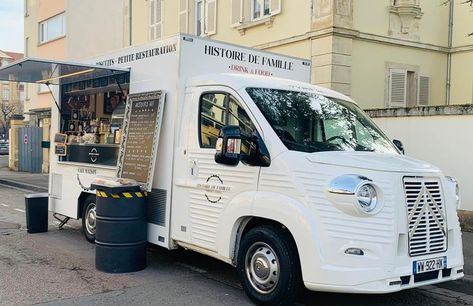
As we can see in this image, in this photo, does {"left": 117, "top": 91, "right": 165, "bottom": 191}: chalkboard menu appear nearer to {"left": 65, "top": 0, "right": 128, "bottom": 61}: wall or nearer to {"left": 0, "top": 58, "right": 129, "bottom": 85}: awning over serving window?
{"left": 0, "top": 58, "right": 129, "bottom": 85}: awning over serving window

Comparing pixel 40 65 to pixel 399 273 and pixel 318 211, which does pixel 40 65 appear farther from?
pixel 399 273

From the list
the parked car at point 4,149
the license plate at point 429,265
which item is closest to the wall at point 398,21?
the license plate at point 429,265

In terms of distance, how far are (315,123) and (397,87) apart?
375 inches

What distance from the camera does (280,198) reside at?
17.1ft

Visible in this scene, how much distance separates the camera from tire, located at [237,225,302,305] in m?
5.11

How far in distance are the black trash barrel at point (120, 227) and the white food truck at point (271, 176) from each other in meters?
0.26

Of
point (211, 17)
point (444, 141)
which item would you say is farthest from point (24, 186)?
point (444, 141)

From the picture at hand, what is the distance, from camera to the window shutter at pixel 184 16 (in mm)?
18234

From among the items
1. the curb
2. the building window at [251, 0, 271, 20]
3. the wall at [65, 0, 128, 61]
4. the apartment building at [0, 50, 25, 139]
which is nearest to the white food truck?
the building window at [251, 0, 271, 20]

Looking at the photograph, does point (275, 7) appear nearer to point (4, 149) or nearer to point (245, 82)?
point (245, 82)

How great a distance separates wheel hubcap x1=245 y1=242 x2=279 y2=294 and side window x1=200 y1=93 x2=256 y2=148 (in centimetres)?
122

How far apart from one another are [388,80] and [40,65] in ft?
31.1

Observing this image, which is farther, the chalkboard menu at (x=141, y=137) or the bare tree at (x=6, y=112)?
the bare tree at (x=6, y=112)

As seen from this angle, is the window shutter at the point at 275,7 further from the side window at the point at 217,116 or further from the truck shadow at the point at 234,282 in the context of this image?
the side window at the point at 217,116
